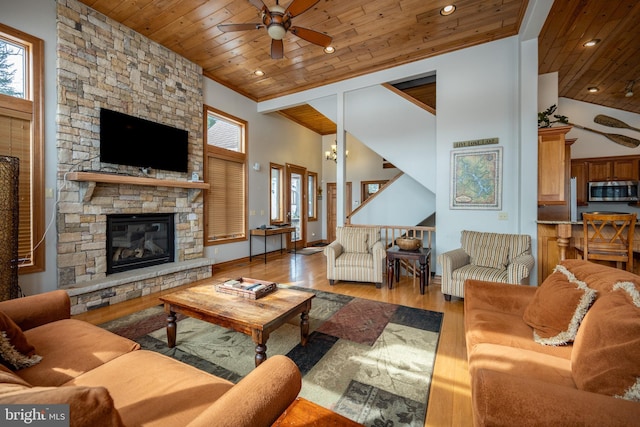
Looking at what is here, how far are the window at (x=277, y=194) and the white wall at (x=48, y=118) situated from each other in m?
4.18

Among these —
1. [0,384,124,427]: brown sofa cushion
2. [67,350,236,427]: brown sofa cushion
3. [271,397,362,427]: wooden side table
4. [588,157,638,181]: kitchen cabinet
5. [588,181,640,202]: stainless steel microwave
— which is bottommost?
[271,397,362,427]: wooden side table

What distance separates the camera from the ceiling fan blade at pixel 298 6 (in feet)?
8.45

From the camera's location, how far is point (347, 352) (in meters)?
2.29

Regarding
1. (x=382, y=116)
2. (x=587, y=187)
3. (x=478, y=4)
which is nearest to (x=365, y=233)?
(x=382, y=116)

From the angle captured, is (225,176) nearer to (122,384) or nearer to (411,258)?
(411,258)

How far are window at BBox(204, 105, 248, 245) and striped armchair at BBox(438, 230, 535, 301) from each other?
4023 mm

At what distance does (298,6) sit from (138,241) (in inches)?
148

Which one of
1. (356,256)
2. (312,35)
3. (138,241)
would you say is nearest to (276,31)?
(312,35)

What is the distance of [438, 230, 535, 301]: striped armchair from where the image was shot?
3227 mm

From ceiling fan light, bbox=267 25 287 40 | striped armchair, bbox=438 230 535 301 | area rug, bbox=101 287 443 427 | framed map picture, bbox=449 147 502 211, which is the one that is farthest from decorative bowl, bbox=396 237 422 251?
ceiling fan light, bbox=267 25 287 40

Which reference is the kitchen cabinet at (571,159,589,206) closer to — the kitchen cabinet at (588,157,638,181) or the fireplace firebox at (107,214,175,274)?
the kitchen cabinet at (588,157,638,181)

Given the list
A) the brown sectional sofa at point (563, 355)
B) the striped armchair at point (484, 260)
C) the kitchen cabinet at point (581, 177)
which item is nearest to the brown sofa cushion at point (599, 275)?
the brown sectional sofa at point (563, 355)

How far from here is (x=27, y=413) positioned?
22.4 inches

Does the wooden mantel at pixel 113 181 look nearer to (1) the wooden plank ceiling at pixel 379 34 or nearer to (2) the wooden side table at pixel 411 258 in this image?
(1) the wooden plank ceiling at pixel 379 34
